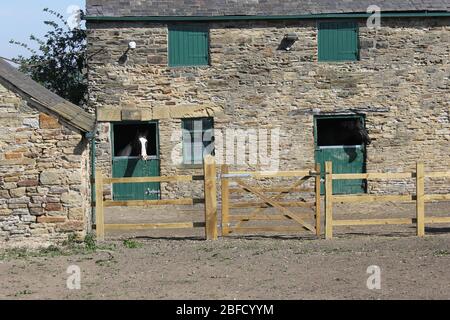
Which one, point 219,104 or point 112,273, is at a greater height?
point 219,104

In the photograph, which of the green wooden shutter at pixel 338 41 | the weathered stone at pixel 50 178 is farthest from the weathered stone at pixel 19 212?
the green wooden shutter at pixel 338 41

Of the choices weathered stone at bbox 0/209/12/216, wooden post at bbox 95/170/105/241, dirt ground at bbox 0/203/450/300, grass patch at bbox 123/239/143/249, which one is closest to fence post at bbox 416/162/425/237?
A: dirt ground at bbox 0/203/450/300

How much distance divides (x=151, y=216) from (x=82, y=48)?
351 inches

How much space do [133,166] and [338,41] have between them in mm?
6231

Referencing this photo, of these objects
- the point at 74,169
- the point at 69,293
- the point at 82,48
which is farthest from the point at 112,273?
the point at 82,48

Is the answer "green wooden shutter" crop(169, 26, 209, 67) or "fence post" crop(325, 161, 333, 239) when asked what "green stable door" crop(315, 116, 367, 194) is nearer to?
"green wooden shutter" crop(169, 26, 209, 67)

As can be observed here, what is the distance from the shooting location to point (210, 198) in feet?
43.2

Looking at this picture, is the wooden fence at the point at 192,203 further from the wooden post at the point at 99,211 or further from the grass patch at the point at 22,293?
the grass patch at the point at 22,293

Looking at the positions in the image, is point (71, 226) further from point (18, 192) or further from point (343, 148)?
point (343, 148)

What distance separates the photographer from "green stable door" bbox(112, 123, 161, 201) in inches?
769

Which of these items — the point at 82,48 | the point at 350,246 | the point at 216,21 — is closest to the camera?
the point at 350,246

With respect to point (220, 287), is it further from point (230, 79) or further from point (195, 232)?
point (230, 79)

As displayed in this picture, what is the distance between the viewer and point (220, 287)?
930cm

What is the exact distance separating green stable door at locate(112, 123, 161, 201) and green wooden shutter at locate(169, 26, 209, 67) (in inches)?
70.9
